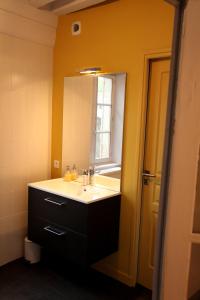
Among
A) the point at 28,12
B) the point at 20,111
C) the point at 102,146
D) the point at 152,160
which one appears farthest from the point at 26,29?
the point at 152,160

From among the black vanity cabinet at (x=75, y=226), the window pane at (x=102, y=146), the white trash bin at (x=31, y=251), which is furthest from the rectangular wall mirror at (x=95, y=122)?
the white trash bin at (x=31, y=251)

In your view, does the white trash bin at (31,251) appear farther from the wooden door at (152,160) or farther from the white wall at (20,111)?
the wooden door at (152,160)

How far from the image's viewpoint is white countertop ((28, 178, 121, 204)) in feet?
7.65

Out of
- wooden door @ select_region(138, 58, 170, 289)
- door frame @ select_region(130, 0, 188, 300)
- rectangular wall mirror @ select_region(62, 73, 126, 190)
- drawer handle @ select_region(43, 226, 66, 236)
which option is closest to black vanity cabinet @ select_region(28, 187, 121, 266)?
drawer handle @ select_region(43, 226, 66, 236)

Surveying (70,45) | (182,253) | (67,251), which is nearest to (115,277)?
(67,251)

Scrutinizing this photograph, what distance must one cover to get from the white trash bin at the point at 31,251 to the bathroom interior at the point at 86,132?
0.04m

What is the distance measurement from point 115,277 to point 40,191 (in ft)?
3.44

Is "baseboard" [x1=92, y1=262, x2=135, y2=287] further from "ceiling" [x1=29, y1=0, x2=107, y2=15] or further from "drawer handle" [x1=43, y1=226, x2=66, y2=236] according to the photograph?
"ceiling" [x1=29, y1=0, x2=107, y2=15]

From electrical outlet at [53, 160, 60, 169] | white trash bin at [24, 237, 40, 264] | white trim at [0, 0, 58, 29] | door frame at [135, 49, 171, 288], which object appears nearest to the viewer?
door frame at [135, 49, 171, 288]

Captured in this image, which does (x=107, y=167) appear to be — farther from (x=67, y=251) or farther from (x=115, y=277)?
(x=115, y=277)

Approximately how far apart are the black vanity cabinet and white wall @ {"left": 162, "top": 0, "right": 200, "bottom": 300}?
1415 millimetres

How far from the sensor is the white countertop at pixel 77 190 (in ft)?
7.65

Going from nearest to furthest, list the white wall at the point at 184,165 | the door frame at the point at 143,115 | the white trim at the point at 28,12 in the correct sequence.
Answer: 1. the white wall at the point at 184,165
2. the door frame at the point at 143,115
3. the white trim at the point at 28,12

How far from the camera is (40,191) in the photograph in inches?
102
